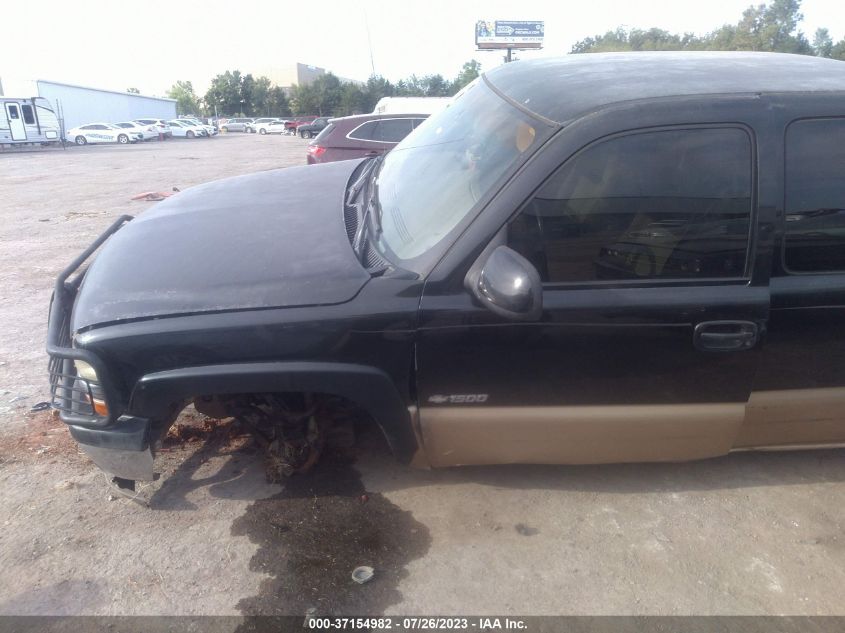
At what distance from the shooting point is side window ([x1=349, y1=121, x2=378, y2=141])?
9980 millimetres

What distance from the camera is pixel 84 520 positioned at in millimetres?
2799

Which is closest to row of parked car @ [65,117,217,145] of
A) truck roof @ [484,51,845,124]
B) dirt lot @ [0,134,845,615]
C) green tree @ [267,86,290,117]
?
green tree @ [267,86,290,117]

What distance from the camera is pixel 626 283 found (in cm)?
244

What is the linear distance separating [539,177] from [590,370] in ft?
2.60

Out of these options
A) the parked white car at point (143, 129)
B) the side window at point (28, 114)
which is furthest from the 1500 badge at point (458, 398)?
the parked white car at point (143, 129)

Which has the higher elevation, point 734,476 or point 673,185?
point 673,185

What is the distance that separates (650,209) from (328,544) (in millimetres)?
1890

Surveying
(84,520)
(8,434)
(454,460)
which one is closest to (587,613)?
(454,460)

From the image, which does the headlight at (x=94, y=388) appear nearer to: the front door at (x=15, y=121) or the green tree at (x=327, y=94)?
the front door at (x=15, y=121)

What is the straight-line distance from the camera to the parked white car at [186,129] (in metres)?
47.2

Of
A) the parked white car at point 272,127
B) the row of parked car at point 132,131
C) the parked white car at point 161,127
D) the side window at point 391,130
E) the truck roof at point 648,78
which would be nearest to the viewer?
the truck roof at point 648,78

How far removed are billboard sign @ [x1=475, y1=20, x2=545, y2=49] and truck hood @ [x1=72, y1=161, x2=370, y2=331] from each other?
55848 mm

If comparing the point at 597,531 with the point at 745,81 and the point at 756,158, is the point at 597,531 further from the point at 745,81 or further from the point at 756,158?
the point at 745,81

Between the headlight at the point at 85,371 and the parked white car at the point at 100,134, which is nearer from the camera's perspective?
the headlight at the point at 85,371
